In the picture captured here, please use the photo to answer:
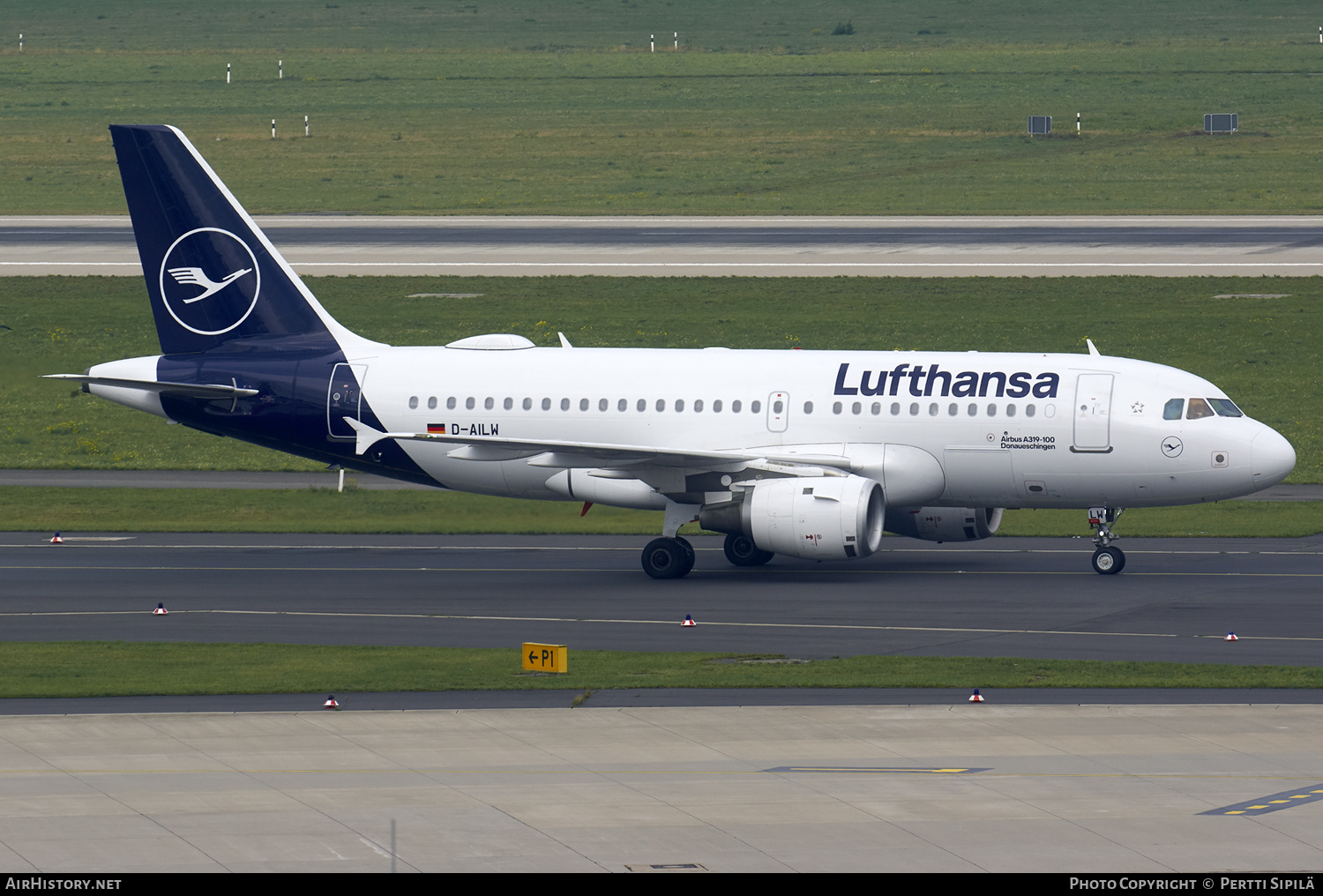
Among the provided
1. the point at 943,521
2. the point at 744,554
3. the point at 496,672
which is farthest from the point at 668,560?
the point at 496,672

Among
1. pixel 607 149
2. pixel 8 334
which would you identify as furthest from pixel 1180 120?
pixel 8 334

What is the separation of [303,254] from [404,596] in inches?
1934

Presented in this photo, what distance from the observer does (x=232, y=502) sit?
5503cm

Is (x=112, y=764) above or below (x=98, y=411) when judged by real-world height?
below

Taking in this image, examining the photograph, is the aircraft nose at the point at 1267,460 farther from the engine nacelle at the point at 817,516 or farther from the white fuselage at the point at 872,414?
the engine nacelle at the point at 817,516

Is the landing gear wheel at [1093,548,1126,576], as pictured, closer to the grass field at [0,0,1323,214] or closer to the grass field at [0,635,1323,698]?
the grass field at [0,635,1323,698]

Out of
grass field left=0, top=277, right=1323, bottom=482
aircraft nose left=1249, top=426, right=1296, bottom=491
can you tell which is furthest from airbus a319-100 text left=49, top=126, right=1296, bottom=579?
grass field left=0, top=277, right=1323, bottom=482

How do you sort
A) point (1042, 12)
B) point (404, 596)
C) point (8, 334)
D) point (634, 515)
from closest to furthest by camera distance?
point (404, 596), point (634, 515), point (8, 334), point (1042, 12)

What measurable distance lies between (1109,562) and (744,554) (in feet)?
27.8

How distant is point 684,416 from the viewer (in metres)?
45.7

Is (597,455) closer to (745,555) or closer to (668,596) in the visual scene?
(668,596)

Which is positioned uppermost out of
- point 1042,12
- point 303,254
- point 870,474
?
point 1042,12
